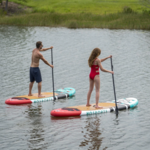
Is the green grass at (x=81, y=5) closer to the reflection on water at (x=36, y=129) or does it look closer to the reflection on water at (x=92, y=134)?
the reflection on water at (x=36, y=129)

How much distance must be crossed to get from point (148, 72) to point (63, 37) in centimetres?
1416

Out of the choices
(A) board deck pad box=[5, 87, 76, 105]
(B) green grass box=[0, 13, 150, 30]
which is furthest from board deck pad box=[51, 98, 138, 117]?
(B) green grass box=[0, 13, 150, 30]

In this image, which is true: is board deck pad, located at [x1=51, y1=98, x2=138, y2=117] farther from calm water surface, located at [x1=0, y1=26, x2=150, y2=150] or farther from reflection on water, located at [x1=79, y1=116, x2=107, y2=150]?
reflection on water, located at [x1=79, y1=116, x2=107, y2=150]

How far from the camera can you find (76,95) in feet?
44.0

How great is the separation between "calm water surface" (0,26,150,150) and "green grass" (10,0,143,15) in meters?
22.1

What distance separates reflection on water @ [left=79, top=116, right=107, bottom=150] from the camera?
838cm

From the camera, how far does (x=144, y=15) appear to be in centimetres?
3862

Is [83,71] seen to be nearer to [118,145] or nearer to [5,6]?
[118,145]

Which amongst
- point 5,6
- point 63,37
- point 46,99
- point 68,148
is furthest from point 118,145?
point 5,6

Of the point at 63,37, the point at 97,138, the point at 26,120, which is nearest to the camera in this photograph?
the point at 97,138

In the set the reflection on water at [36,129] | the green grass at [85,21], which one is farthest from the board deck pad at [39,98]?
the green grass at [85,21]

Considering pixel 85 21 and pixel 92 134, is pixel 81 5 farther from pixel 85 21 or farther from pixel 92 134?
pixel 92 134

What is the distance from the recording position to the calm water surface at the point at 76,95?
861cm

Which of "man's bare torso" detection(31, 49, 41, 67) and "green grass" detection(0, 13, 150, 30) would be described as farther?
"green grass" detection(0, 13, 150, 30)
